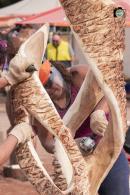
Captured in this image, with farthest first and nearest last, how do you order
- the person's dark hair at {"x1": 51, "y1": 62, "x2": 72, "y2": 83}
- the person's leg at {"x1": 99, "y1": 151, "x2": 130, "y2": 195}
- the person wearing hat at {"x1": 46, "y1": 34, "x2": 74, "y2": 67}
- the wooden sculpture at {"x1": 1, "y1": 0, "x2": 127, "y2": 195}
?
the person wearing hat at {"x1": 46, "y1": 34, "x2": 74, "y2": 67}
the person's dark hair at {"x1": 51, "y1": 62, "x2": 72, "y2": 83}
the person's leg at {"x1": 99, "y1": 151, "x2": 130, "y2": 195}
the wooden sculpture at {"x1": 1, "y1": 0, "x2": 127, "y2": 195}

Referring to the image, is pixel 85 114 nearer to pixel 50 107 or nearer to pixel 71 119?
pixel 71 119

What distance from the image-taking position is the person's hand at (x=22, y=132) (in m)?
3.05

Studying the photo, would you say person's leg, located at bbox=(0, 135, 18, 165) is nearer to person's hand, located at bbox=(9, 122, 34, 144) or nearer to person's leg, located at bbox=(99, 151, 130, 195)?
person's hand, located at bbox=(9, 122, 34, 144)

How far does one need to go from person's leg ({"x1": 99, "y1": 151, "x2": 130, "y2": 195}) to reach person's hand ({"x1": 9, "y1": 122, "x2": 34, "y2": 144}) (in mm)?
832

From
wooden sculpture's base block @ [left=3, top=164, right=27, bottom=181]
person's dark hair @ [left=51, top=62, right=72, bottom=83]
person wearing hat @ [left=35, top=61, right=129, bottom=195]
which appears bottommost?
wooden sculpture's base block @ [left=3, top=164, right=27, bottom=181]

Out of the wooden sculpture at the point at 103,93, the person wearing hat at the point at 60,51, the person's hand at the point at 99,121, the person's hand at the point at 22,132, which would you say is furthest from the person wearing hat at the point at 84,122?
the person wearing hat at the point at 60,51

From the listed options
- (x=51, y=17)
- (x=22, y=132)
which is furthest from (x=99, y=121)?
(x=51, y=17)

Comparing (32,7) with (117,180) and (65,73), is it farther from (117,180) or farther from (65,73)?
(117,180)

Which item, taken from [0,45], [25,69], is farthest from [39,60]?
[0,45]

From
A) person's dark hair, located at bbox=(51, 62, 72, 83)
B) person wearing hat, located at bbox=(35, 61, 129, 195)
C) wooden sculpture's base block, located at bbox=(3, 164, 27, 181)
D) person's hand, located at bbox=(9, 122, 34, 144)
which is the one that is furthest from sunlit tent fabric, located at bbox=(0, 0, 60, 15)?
person's hand, located at bbox=(9, 122, 34, 144)

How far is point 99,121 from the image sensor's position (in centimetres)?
323

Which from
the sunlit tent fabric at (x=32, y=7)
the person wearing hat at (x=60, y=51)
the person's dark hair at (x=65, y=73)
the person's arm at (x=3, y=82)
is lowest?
the person wearing hat at (x=60, y=51)

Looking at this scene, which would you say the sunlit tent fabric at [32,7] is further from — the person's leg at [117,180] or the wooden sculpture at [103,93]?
the wooden sculpture at [103,93]

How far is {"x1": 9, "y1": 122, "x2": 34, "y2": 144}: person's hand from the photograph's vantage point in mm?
3053
